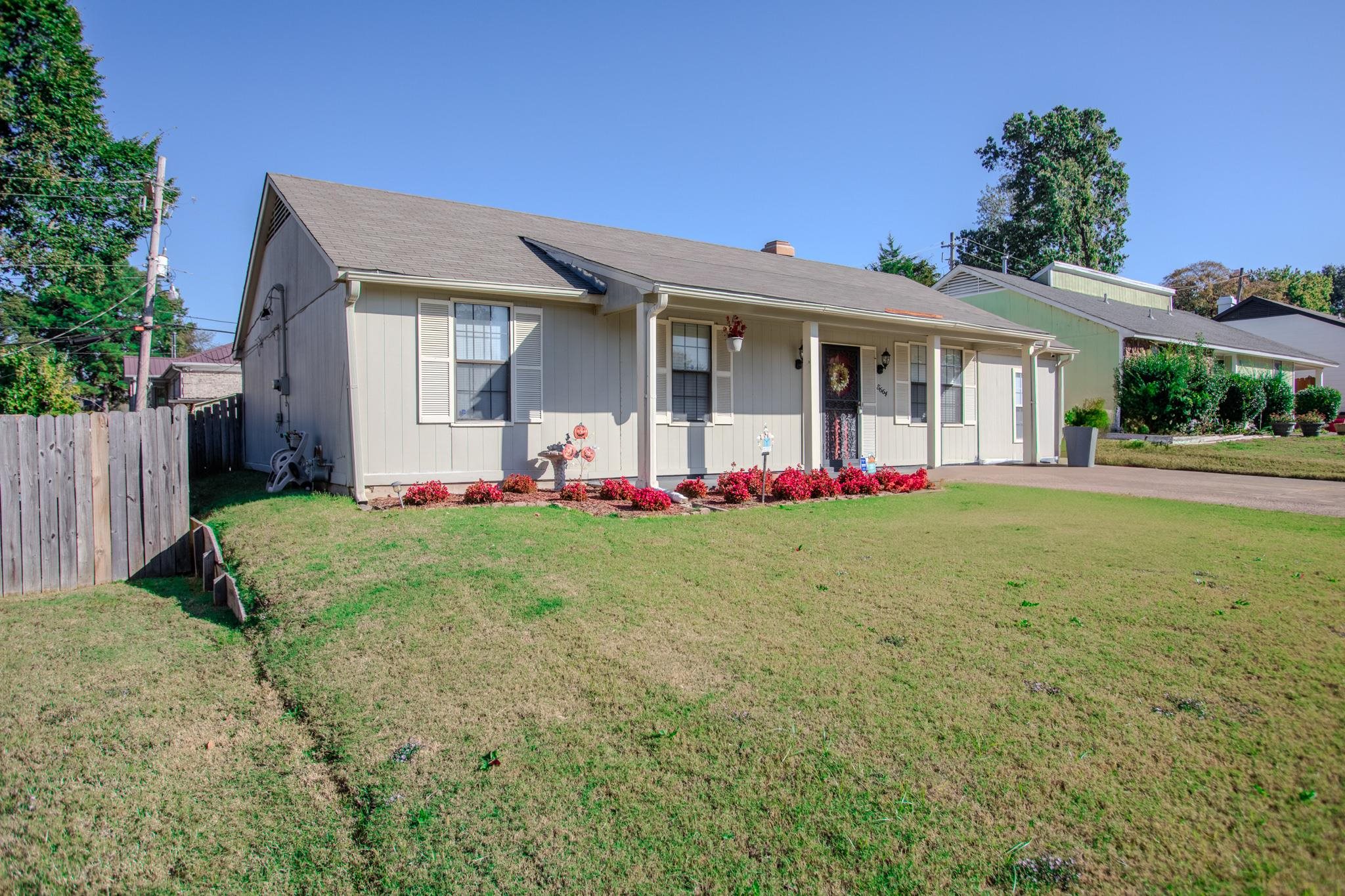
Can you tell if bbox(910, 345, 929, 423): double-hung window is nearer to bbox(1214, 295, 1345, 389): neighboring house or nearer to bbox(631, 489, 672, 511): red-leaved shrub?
bbox(631, 489, 672, 511): red-leaved shrub

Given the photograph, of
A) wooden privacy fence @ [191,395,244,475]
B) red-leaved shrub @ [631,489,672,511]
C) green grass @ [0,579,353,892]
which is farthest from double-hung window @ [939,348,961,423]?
wooden privacy fence @ [191,395,244,475]

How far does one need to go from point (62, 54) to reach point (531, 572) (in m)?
33.3

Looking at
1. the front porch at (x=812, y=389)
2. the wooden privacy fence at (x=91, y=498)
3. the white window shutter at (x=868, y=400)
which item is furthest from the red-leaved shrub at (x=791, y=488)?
the wooden privacy fence at (x=91, y=498)

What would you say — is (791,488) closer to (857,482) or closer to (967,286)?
(857,482)

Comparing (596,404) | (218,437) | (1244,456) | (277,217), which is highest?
(277,217)

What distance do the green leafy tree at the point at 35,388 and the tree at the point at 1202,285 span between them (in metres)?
63.0

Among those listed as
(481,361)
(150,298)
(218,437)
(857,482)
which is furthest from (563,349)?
(150,298)

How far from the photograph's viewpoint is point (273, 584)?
18.2ft

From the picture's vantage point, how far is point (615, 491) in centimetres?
960

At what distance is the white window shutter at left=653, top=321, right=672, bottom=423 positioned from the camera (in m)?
10.9

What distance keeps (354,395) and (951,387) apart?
38.6ft

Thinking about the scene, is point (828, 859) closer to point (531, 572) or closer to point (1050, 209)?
point (531, 572)

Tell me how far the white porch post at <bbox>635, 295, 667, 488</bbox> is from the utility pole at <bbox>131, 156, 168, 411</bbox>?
13956mm

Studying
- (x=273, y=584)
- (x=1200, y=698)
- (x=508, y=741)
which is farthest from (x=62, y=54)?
(x=1200, y=698)
